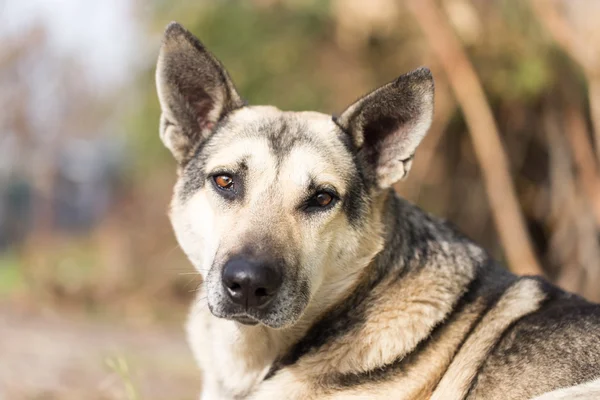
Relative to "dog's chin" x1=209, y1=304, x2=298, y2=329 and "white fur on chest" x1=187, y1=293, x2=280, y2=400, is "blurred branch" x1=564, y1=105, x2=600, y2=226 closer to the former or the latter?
"white fur on chest" x1=187, y1=293, x2=280, y2=400

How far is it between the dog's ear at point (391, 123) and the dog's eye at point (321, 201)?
0.34 m

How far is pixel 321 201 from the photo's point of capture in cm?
337

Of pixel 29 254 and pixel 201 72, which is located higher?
pixel 201 72

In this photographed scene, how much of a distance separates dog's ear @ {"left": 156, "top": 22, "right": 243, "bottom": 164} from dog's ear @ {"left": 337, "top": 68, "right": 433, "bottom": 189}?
700 mm

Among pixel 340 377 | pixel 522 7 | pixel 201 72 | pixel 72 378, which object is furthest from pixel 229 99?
pixel 522 7

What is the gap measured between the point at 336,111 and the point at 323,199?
5.65 meters

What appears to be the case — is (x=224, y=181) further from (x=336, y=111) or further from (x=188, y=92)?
(x=336, y=111)

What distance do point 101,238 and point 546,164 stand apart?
761 cm

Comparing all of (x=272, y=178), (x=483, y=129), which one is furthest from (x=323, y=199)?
(x=483, y=129)

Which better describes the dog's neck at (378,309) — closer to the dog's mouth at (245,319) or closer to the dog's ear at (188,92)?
the dog's mouth at (245,319)

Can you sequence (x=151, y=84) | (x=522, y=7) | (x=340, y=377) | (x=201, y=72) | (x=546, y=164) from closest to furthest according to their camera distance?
(x=340, y=377) < (x=201, y=72) < (x=522, y=7) < (x=546, y=164) < (x=151, y=84)

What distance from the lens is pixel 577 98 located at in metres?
8.23

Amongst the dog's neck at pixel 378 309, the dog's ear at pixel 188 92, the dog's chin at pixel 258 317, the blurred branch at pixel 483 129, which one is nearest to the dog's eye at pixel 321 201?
the dog's neck at pixel 378 309

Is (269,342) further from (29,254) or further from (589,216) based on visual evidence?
(29,254)
